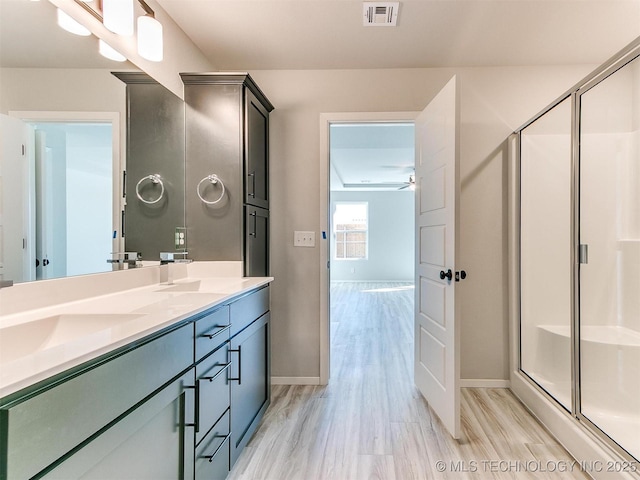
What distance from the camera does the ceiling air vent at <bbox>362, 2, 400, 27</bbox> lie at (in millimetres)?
1885

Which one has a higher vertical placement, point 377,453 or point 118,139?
point 118,139

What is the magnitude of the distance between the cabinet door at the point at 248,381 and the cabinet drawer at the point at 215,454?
8 centimetres

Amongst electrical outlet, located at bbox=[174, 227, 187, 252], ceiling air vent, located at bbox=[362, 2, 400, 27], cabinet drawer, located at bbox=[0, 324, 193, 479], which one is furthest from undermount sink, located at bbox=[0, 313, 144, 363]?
ceiling air vent, located at bbox=[362, 2, 400, 27]

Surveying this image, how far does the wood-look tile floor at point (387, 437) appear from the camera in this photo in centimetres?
167

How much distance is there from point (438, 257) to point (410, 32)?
1459 mm

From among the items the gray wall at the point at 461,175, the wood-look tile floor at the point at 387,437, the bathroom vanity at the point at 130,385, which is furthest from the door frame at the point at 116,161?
the wood-look tile floor at the point at 387,437

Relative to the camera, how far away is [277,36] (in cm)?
222

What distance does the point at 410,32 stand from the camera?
216 cm

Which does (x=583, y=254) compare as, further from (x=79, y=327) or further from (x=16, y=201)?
(x=16, y=201)

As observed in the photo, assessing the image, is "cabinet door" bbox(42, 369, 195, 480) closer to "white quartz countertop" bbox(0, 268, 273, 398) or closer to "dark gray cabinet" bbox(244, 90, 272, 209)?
"white quartz countertop" bbox(0, 268, 273, 398)

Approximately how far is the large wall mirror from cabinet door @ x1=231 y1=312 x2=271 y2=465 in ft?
2.49

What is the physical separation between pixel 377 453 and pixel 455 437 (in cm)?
47

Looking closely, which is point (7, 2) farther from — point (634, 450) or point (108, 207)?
point (634, 450)

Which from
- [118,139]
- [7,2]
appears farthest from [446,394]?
[7,2]
